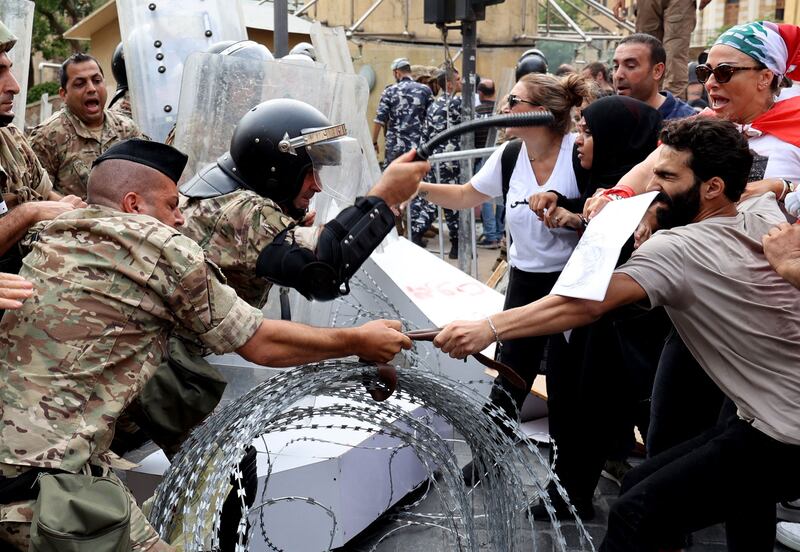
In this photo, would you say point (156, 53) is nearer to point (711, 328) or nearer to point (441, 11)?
point (441, 11)

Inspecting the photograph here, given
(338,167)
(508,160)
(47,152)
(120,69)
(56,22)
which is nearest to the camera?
(508,160)

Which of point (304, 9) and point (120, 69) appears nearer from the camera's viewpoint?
point (120, 69)

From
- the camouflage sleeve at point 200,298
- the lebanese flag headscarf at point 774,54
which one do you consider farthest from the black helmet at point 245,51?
the camouflage sleeve at point 200,298

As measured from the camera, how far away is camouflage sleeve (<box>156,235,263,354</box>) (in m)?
2.50

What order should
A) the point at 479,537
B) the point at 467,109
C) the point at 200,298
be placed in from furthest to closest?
the point at 467,109
the point at 479,537
the point at 200,298

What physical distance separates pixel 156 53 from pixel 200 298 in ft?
14.0

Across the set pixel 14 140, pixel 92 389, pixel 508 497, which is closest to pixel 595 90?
pixel 508 497

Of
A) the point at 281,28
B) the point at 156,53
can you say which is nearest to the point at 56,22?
the point at 281,28

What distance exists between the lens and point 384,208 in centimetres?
329

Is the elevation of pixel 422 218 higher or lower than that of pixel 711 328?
lower

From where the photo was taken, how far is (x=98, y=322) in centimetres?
243

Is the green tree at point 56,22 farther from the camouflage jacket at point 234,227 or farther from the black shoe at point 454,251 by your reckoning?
the camouflage jacket at point 234,227

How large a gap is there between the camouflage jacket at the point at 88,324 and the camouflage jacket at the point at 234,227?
0.69 metres

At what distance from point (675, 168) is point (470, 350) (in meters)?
0.93
